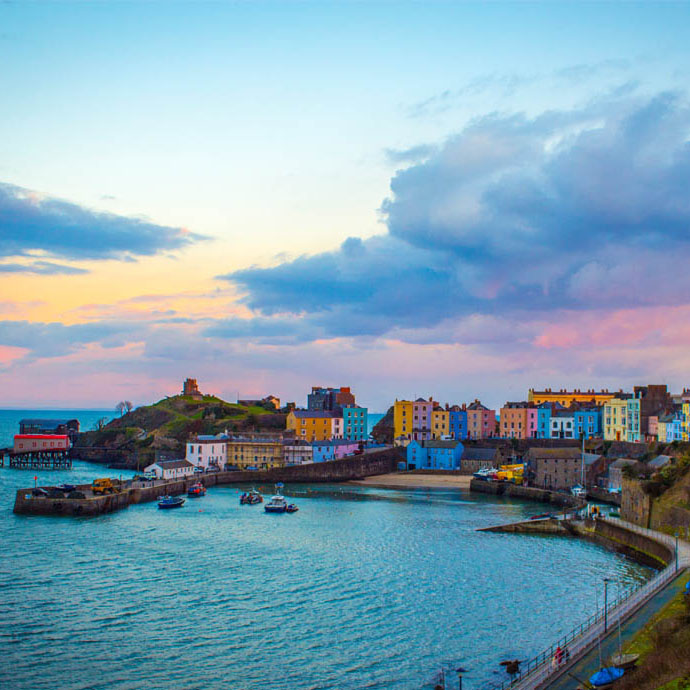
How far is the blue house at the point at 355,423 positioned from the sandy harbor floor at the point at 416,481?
24.7 m

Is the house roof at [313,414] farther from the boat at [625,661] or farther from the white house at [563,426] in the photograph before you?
the boat at [625,661]

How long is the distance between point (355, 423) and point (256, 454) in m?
32.1

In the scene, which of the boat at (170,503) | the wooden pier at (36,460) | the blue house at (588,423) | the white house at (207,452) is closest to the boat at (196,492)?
the boat at (170,503)

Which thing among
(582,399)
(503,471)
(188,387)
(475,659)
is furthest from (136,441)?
(475,659)

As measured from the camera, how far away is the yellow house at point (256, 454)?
10944 centimetres

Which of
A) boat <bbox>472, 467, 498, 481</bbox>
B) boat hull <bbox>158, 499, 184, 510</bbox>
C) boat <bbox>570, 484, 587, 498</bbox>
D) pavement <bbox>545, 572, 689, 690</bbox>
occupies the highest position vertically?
boat <bbox>472, 467, 498, 481</bbox>

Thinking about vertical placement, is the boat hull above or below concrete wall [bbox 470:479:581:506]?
below

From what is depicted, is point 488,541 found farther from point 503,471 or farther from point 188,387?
point 188,387

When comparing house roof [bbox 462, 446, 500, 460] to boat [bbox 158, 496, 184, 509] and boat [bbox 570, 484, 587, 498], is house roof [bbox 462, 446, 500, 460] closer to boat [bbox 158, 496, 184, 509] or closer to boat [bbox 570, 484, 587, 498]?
boat [bbox 570, 484, 587, 498]

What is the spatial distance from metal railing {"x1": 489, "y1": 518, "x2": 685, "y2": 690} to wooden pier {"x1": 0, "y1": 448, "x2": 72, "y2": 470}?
10826cm

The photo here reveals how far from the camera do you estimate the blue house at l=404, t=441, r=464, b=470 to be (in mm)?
116062

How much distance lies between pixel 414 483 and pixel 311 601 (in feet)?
205

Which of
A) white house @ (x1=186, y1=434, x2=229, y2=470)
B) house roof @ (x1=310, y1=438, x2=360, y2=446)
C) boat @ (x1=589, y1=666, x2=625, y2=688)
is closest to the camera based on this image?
boat @ (x1=589, y1=666, x2=625, y2=688)

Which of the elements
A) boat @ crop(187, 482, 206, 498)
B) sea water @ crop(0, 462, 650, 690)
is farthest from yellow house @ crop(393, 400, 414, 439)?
sea water @ crop(0, 462, 650, 690)
